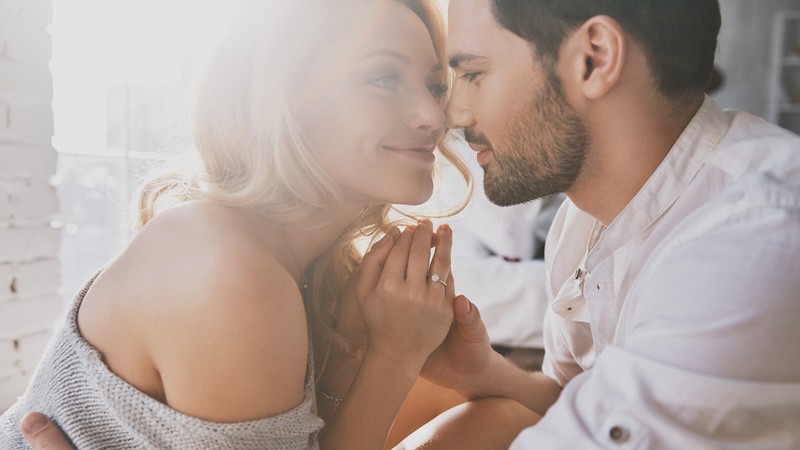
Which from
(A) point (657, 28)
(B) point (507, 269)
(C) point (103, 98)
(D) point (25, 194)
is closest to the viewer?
(A) point (657, 28)

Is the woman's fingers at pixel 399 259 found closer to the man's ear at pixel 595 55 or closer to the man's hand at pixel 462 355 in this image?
the man's hand at pixel 462 355

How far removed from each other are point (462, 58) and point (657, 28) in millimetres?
331

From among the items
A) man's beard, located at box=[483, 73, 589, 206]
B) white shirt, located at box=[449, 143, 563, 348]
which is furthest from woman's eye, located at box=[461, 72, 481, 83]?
white shirt, located at box=[449, 143, 563, 348]

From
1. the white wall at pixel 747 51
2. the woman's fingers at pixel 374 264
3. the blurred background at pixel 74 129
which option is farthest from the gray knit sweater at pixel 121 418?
the white wall at pixel 747 51

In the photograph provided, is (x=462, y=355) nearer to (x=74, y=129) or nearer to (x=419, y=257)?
(x=419, y=257)

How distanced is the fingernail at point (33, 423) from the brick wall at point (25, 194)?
1075 mm

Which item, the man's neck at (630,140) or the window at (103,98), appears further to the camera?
the window at (103,98)

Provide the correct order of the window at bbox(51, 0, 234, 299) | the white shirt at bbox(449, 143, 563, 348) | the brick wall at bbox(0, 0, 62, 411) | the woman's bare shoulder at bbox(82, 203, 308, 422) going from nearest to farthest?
1. the woman's bare shoulder at bbox(82, 203, 308, 422)
2. the brick wall at bbox(0, 0, 62, 411)
3. the white shirt at bbox(449, 143, 563, 348)
4. the window at bbox(51, 0, 234, 299)

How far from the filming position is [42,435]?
3.50ft

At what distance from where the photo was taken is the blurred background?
1986mm

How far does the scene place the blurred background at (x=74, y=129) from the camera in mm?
1986

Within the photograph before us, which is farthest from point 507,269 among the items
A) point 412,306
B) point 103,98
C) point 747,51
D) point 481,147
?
point 747,51

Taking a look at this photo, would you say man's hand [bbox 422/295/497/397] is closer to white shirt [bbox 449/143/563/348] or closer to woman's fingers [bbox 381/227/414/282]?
woman's fingers [bbox 381/227/414/282]

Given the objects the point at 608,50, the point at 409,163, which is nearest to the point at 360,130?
the point at 409,163
